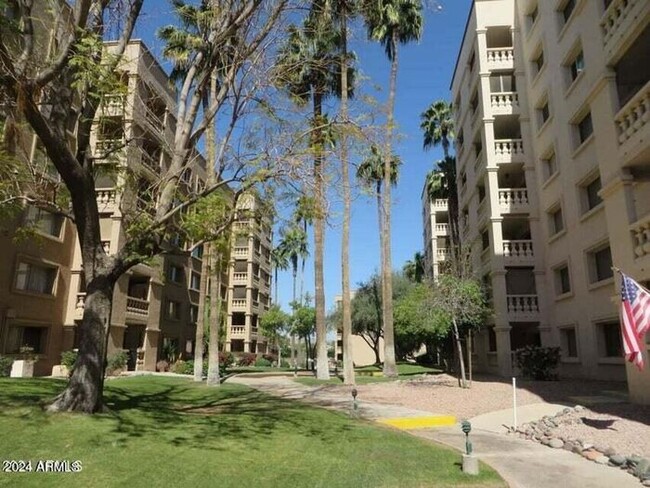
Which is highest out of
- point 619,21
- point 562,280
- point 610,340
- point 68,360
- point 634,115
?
point 619,21

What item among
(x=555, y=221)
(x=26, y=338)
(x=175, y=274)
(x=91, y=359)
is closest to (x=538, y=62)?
(x=555, y=221)

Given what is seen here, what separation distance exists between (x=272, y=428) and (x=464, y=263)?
15867mm

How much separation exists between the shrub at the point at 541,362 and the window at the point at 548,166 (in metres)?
8.66

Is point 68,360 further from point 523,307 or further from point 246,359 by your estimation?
point 246,359

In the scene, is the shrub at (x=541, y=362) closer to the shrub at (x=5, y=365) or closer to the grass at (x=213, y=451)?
the grass at (x=213, y=451)

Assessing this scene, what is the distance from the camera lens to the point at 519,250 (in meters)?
25.5

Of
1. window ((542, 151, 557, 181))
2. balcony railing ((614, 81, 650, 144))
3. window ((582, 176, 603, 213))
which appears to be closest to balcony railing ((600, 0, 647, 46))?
balcony railing ((614, 81, 650, 144))

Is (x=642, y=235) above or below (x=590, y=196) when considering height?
below

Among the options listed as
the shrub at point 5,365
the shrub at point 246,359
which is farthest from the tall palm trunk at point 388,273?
the shrub at point 246,359

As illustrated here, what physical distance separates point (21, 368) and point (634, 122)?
936 inches

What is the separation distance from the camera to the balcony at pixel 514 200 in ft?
84.9

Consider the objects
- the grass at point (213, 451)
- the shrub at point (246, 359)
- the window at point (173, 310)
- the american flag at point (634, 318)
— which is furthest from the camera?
the shrub at point (246, 359)

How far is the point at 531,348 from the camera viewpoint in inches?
805

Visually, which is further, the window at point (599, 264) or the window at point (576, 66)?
the window at point (576, 66)
